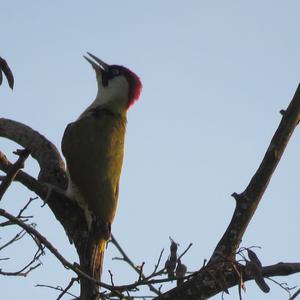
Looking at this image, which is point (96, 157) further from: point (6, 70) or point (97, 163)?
point (6, 70)

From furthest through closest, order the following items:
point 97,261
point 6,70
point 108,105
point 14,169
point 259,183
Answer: point 108,105
point 97,261
point 259,183
point 14,169
point 6,70

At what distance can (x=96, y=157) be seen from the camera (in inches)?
207

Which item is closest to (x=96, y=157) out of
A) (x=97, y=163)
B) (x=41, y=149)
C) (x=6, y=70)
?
(x=97, y=163)

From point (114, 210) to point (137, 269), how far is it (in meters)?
2.05

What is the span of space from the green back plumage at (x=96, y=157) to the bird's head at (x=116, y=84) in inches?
38.7

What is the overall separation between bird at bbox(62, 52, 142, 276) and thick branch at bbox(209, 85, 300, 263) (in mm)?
981

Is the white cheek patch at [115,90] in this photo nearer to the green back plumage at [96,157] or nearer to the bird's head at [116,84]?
the bird's head at [116,84]

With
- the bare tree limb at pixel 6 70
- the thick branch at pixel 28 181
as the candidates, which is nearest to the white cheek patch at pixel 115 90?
the thick branch at pixel 28 181

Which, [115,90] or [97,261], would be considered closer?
[97,261]

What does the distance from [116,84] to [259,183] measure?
3762 mm

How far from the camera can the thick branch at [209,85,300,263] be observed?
3.38 metres

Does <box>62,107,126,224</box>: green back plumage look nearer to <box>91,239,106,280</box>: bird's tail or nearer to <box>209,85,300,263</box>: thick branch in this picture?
<box>91,239,106,280</box>: bird's tail

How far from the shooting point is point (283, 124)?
11.6 feet

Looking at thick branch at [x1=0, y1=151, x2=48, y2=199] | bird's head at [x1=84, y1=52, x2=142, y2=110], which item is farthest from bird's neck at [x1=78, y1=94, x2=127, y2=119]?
thick branch at [x1=0, y1=151, x2=48, y2=199]
